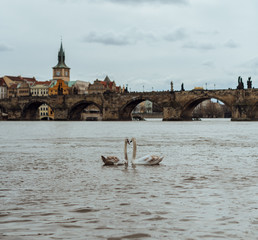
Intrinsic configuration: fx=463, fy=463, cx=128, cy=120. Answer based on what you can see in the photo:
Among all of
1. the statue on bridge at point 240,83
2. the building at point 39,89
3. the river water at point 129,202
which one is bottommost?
the river water at point 129,202

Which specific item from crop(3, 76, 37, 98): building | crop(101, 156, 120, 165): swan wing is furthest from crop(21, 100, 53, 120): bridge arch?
crop(101, 156, 120, 165): swan wing

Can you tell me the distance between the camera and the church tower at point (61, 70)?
174m

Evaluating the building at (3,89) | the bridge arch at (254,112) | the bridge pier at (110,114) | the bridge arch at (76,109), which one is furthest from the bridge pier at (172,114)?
the building at (3,89)

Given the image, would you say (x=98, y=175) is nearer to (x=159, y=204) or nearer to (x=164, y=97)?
(x=159, y=204)

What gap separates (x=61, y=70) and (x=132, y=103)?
8054 centimetres

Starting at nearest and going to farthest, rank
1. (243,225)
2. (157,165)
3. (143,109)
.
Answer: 1. (243,225)
2. (157,165)
3. (143,109)

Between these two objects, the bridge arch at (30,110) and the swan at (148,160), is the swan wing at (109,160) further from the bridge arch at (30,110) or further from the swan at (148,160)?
the bridge arch at (30,110)

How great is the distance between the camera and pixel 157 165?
12.1 m

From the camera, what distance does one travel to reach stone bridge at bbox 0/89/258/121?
83.1 m

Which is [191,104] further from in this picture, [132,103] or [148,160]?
[148,160]

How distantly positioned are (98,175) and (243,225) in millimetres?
5001

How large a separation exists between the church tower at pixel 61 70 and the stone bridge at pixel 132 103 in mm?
57396

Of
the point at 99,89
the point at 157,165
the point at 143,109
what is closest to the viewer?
the point at 157,165

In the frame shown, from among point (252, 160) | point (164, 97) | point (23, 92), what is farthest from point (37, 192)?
point (23, 92)
